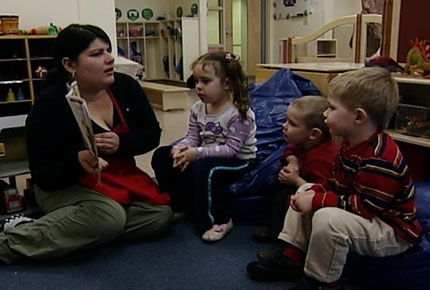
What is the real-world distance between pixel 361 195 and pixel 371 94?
0.29 m

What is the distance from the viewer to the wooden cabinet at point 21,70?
452cm

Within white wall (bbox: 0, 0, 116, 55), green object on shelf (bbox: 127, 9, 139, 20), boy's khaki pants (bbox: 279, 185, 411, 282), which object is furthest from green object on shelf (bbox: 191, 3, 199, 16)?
boy's khaki pants (bbox: 279, 185, 411, 282)

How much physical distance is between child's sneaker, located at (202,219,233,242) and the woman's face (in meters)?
0.73

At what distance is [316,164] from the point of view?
1.75 m

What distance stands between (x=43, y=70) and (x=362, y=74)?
3.81m

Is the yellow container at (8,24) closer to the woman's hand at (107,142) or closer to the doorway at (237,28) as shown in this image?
the woman's hand at (107,142)

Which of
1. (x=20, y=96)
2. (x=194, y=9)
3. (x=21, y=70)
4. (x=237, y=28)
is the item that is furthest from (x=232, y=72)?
(x=237, y=28)

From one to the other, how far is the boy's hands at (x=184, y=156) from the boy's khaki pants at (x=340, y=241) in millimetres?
714

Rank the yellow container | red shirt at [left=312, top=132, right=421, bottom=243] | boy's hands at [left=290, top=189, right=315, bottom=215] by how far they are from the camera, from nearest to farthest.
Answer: red shirt at [left=312, top=132, right=421, bottom=243] < boy's hands at [left=290, top=189, right=315, bottom=215] < the yellow container

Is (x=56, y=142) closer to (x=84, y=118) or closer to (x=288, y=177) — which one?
(x=84, y=118)

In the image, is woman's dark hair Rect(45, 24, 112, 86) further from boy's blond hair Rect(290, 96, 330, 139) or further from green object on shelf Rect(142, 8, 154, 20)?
green object on shelf Rect(142, 8, 154, 20)

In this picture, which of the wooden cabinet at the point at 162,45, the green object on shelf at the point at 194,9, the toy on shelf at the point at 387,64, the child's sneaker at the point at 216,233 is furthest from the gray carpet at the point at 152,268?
the green object on shelf at the point at 194,9

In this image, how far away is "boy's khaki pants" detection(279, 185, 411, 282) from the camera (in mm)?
1378

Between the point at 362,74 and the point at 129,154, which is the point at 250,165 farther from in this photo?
the point at 362,74
